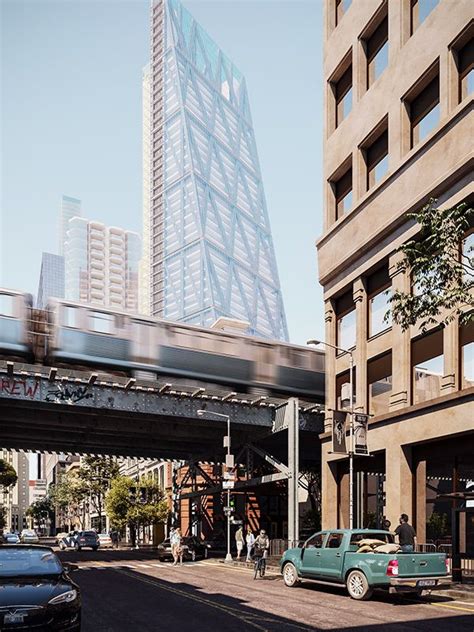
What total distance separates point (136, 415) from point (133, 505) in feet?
119

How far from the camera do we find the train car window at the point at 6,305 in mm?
34219

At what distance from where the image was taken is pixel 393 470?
33.9m

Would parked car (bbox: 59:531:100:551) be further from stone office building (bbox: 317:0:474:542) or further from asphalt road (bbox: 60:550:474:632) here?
asphalt road (bbox: 60:550:474:632)

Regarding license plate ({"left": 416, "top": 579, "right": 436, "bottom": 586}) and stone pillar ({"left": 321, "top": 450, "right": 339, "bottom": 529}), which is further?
stone pillar ({"left": 321, "top": 450, "right": 339, "bottom": 529})

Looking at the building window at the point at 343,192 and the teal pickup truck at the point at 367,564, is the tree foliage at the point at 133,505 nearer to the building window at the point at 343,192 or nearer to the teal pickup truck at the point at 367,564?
the building window at the point at 343,192

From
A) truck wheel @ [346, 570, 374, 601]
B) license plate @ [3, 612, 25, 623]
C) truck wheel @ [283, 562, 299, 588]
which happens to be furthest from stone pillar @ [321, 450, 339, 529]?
license plate @ [3, 612, 25, 623]

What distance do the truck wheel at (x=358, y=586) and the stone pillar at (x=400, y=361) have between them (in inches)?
483

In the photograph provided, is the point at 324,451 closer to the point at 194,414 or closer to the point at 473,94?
the point at 194,414

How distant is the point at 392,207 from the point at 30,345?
16992 millimetres

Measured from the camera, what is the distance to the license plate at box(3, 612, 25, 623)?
39.8 feet

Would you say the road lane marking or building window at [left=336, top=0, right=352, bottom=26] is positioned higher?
building window at [left=336, top=0, right=352, bottom=26]

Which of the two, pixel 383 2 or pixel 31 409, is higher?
pixel 383 2

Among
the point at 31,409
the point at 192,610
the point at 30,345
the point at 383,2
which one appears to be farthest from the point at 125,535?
the point at 192,610

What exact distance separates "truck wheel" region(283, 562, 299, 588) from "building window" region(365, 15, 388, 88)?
74.3 ft
